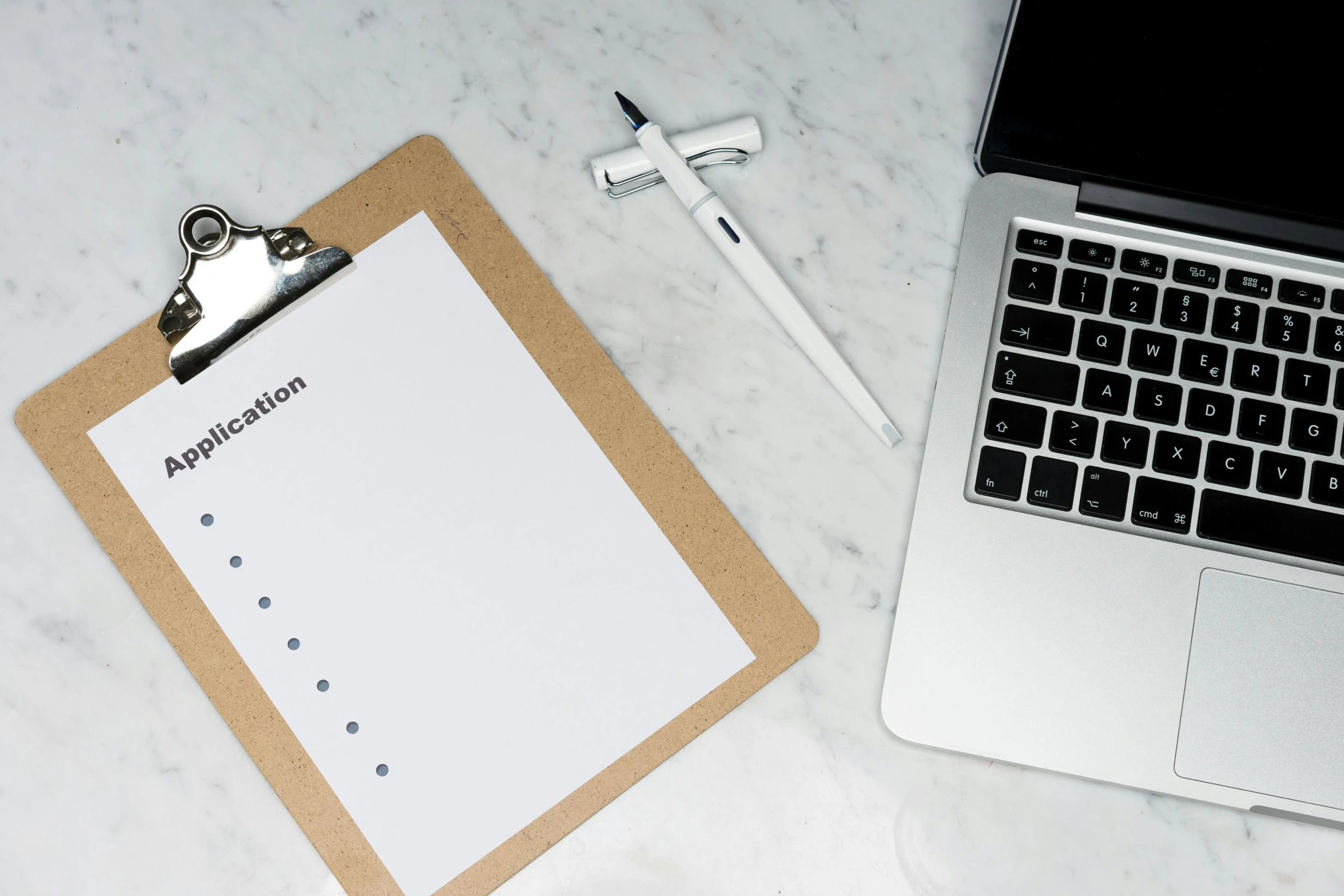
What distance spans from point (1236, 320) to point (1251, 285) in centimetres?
3

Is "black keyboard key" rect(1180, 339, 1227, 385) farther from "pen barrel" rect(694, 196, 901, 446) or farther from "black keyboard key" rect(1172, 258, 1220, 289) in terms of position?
"pen barrel" rect(694, 196, 901, 446)

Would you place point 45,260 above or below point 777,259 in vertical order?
above

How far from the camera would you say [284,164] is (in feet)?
1.90

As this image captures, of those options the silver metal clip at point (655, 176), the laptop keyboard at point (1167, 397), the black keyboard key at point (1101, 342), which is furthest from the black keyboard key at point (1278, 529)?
the silver metal clip at point (655, 176)

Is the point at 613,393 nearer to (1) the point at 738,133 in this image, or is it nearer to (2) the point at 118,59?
(1) the point at 738,133

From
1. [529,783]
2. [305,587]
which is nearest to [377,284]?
[305,587]

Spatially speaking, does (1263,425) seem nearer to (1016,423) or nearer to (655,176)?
(1016,423)

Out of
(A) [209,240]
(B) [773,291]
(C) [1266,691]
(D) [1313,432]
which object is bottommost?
(C) [1266,691]

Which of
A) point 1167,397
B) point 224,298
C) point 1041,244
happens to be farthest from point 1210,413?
point 224,298

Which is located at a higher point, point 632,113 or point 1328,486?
point 632,113

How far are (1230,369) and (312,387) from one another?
0.54 m

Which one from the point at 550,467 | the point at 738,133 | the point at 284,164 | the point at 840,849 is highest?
the point at 284,164

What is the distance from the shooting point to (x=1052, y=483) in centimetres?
52

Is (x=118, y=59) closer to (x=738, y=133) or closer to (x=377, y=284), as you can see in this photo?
(x=377, y=284)
